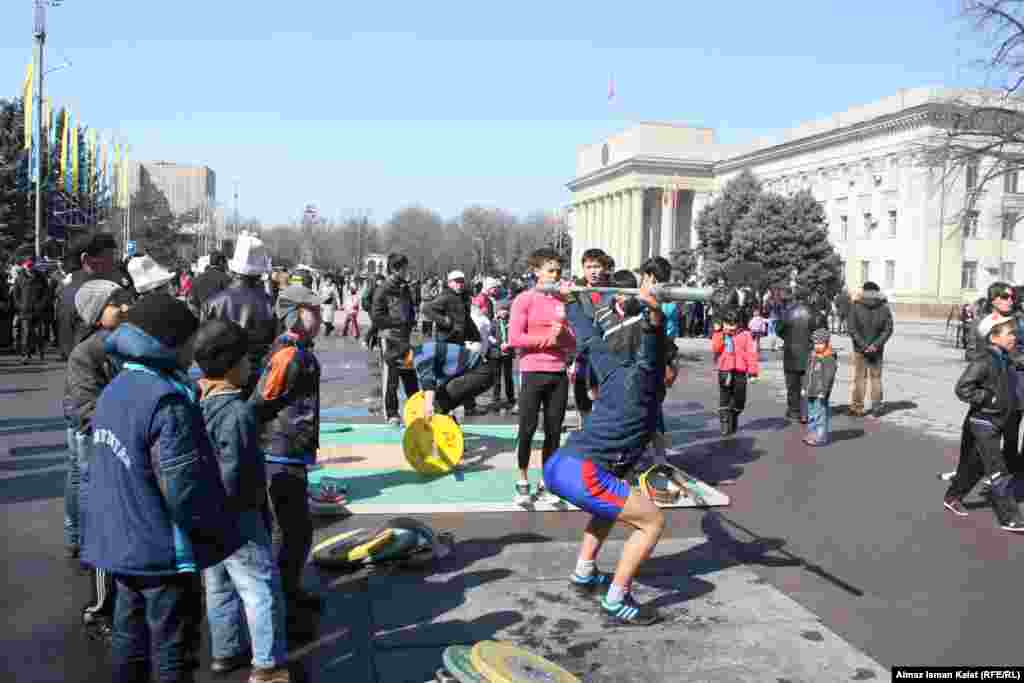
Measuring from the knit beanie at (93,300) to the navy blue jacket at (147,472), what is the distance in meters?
1.94

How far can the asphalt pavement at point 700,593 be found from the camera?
435 cm

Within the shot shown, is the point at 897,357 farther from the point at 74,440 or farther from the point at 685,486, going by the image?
the point at 74,440

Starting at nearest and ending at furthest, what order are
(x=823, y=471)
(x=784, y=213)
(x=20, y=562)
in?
(x=20, y=562) → (x=823, y=471) → (x=784, y=213)

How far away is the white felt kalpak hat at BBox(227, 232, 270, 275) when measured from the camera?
5.88m

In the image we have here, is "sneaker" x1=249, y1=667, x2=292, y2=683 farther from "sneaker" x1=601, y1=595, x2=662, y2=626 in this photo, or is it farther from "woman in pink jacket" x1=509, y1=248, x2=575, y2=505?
"woman in pink jacket" x1=509, y1=248, x2=575, y2=505

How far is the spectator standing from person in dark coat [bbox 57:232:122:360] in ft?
35.4

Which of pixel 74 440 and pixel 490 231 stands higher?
pixel 490 231

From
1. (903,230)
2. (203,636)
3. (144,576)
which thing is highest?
(903,230)

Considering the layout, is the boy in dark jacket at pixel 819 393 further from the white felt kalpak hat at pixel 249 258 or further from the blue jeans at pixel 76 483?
the blue jeans at pixel 76 483

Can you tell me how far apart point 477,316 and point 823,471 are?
4769mm

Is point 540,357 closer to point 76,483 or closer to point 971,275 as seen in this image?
point 76,483

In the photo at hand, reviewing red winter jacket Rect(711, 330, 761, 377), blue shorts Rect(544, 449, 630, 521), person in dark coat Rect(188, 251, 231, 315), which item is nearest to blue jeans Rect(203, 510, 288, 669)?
blue shorts Rect(544, 449, 630, 521)

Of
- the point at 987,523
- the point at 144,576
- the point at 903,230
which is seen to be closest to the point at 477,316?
the point at 987,523

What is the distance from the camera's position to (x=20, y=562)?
5.68 meters
